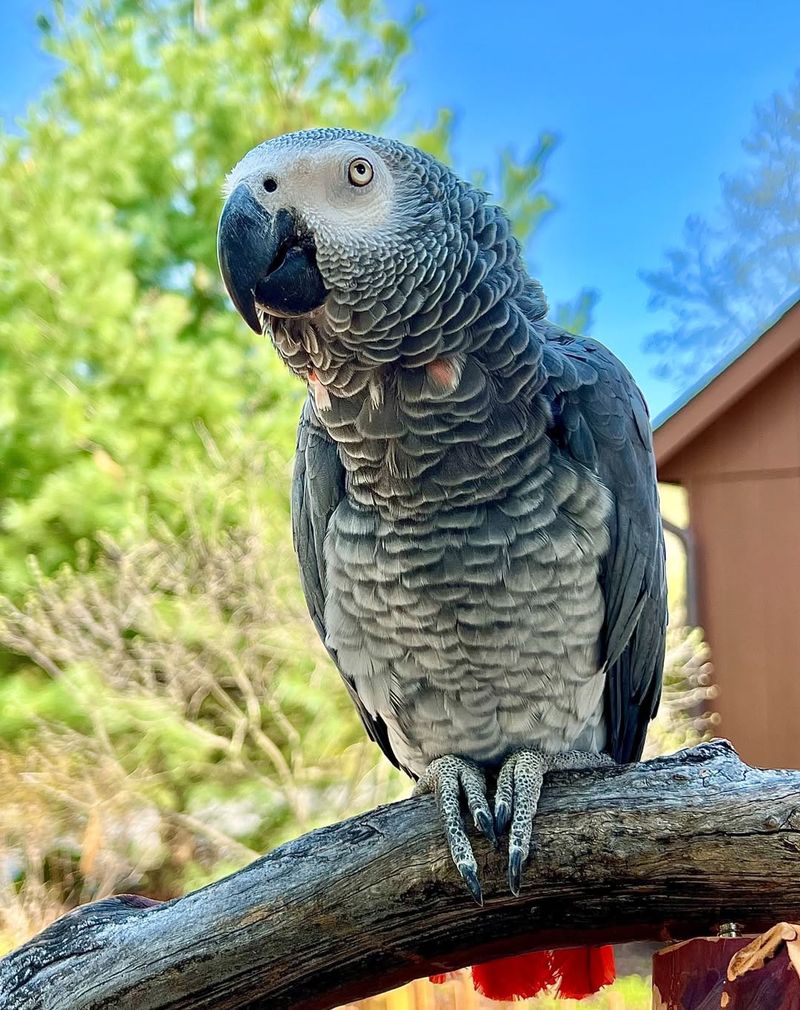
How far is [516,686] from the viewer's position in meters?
0.91

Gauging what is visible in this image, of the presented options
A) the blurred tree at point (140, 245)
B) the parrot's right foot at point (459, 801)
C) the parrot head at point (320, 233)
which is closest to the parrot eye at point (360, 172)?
the parrot head at point (320, 233)

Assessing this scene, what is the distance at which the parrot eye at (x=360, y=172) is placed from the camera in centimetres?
79

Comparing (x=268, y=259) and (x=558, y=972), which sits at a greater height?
(x=268, y=259)

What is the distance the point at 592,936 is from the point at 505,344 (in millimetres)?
543

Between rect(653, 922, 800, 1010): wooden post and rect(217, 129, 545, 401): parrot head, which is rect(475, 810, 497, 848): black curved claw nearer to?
rect(653, 922, 800, 1010): wooden post

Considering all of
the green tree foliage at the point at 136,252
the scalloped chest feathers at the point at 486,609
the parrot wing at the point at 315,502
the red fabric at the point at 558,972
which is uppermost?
the green tree foliage at the point at 136,252

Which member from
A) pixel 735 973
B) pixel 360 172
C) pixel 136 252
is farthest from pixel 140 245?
pixel 735 973

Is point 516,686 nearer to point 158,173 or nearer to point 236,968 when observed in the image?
point 236,968

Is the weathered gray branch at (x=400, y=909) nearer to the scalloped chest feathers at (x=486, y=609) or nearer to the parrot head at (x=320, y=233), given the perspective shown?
the scalloped chest feathers at (x=486, y=609)

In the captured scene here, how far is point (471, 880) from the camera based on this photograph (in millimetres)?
759

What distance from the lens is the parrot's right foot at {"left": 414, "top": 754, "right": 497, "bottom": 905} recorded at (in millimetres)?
768

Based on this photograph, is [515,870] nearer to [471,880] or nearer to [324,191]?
[471,880]

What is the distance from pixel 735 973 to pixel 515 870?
0.18m

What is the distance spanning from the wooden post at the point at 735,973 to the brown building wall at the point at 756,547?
161cm
